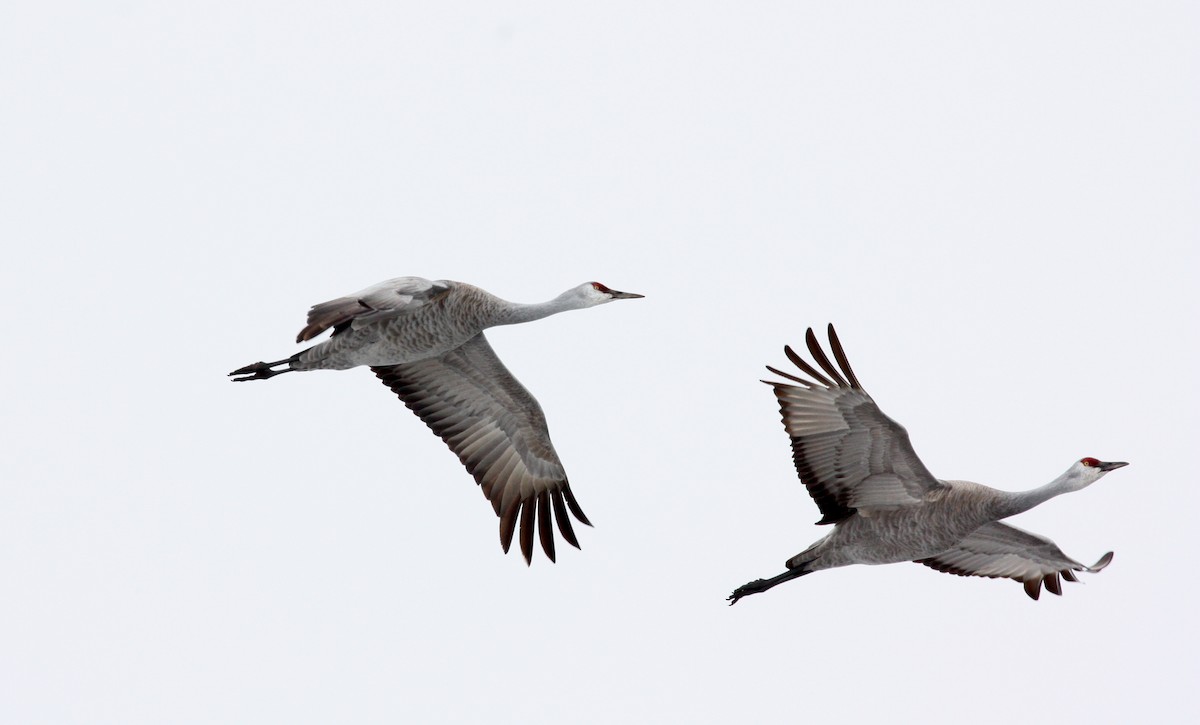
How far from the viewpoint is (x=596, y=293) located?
601 inches

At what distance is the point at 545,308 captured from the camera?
1524 cm

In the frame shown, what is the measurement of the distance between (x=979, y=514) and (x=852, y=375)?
1812mm

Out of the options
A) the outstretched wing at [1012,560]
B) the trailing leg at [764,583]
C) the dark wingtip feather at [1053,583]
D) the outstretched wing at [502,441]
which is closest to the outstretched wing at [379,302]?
the outstretched wing at [502,441]

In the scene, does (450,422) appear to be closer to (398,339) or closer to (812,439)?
(398,339)

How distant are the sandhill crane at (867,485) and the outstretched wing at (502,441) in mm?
2974

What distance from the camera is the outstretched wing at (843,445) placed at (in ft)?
44.4

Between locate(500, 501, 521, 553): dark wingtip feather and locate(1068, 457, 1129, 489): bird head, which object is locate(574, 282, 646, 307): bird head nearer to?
locate(500, 501, 521, 553): dark wingtip feather

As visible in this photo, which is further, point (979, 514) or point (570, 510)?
point (570, 510)

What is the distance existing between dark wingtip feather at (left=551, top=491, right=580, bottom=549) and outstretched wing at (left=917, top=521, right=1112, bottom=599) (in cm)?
364

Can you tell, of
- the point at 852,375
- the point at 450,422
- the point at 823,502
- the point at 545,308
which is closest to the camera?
the point at 852,375

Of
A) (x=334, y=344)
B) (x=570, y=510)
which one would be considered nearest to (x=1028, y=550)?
(x=570, y=510)

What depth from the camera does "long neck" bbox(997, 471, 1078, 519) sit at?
45.5ft

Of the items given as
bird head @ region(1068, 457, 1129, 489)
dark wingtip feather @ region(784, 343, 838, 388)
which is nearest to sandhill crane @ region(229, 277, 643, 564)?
dark wingtip feather @ region(784, 343, 838, 388)

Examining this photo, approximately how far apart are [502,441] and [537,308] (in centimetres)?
215
